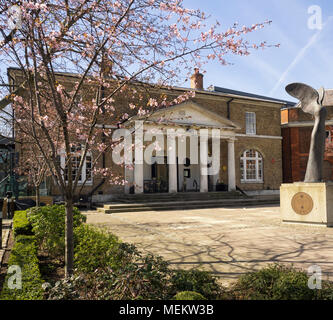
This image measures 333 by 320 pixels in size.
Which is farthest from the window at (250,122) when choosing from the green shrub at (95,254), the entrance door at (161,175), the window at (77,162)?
the green shrub at (95,254)

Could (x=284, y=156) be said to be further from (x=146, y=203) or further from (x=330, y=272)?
(x=330, y=272)

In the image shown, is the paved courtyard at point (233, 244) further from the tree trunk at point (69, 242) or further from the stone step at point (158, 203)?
the stone step at point (158, 203)

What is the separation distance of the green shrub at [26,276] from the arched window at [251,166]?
71.0 ft

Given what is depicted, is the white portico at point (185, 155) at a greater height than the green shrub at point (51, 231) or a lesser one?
greater

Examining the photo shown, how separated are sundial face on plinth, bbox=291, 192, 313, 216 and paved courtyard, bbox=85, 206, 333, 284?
19.3 inches

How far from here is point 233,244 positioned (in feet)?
23.5

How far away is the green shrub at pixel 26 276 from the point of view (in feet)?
10.1

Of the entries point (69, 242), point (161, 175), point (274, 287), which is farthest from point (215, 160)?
point (274, 287)

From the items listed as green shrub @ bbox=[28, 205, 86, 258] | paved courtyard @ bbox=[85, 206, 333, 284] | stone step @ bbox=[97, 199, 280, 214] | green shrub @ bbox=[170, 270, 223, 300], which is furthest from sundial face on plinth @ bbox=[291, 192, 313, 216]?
stone step @ bbox=[97, 199, 280, 214]

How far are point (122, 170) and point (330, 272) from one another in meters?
16.6

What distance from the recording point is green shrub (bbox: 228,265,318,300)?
3131mm

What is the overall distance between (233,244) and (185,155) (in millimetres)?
17751
